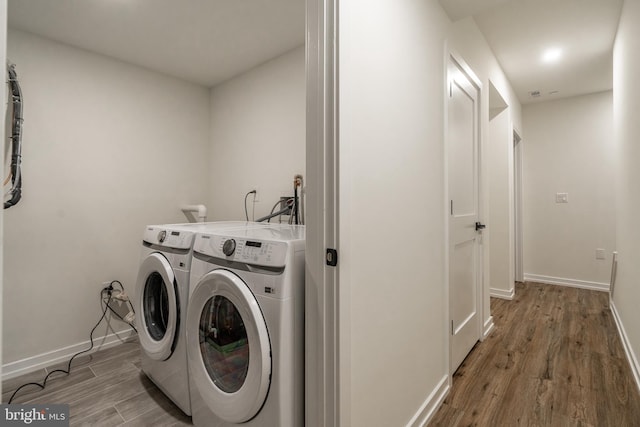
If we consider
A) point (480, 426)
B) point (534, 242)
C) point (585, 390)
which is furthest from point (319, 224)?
point (534, 242)

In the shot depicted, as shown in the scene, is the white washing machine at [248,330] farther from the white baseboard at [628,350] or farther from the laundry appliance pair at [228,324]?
the white baseboard at [628,350]

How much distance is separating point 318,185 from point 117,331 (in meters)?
2.47

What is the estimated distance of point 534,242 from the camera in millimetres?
4312

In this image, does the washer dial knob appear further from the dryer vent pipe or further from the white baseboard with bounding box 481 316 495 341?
the white baseboard with bounding box 481 316 495 341

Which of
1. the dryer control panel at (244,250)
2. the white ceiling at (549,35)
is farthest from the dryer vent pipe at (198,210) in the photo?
the white ceiling at (549,35)

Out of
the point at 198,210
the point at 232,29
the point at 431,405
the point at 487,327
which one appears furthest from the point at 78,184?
the point at 487,327

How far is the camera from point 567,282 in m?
4.10

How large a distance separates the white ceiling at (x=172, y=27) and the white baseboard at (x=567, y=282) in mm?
4247

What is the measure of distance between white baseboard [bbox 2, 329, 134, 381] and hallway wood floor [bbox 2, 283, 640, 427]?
0.21 feet

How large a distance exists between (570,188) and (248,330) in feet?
15.0

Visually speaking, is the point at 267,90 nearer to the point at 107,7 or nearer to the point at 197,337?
the point at 107,7

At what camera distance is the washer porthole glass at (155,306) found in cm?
185

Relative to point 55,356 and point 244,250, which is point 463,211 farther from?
point 55,356

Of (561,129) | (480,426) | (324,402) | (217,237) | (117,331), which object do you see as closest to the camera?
(324,402)
